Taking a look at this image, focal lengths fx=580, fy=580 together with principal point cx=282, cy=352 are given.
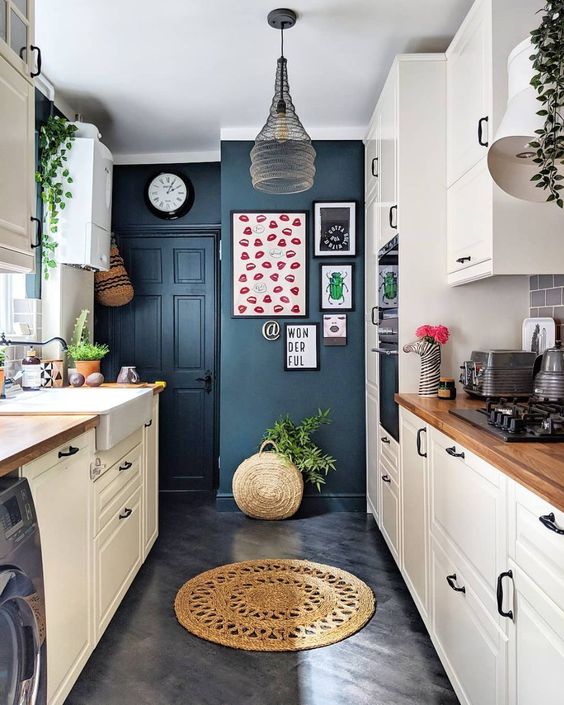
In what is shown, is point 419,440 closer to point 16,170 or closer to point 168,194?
point 16,170

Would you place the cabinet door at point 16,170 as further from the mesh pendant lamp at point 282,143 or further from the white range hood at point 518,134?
the white range hood at point 518,134

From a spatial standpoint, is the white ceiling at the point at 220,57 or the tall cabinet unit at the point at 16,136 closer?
the tall cabinet unit at the point at 16,136

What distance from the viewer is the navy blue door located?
4.52 m

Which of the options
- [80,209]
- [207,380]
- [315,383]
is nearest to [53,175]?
[80,209]

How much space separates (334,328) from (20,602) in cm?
288

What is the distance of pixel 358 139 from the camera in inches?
156

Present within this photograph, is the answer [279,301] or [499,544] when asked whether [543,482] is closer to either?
[499,544]

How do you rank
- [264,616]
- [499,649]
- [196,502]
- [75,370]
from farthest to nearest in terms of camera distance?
[196,502] → [75,370] → [264,616] → [499,649]

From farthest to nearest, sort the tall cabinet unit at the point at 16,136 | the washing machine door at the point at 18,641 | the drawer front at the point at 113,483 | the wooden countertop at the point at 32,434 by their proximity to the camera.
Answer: the drawer front at the point at 113,483, the tall cabinet unit at the point at 16,136, the wooden countertop at the point at 32,434, the washing machine door at the point at 18,641

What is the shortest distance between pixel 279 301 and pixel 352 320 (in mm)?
516

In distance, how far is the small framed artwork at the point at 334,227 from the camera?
3932 mm

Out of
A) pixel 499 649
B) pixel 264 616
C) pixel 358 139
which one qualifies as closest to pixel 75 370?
pixel 264 616

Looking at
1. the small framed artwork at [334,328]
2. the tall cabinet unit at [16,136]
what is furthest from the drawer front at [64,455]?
the small framed artwork at [334,328]

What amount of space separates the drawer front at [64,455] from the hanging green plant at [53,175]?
165 centimetres
